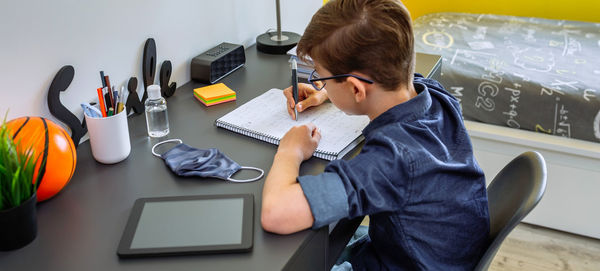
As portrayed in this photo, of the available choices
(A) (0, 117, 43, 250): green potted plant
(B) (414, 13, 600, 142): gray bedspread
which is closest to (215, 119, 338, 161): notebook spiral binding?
(A) (0, 117, 43, 250): green potted plant

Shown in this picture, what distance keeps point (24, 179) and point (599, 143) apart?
1811mm

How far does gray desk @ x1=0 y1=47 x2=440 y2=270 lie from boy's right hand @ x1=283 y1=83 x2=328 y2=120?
14cm

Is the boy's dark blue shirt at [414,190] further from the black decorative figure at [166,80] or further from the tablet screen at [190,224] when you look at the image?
the black decorative figure at [166,80]

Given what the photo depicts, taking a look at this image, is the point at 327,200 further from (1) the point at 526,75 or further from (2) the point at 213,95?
(1) the point at 526,75

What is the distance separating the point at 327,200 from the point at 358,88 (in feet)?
0.78

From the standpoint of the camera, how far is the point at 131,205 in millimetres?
875

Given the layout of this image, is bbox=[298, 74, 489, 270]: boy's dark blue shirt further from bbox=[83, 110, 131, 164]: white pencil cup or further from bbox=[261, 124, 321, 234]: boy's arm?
bbox=[83, 110, 131, 164]: white pencil cup

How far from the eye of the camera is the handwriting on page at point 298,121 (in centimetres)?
107

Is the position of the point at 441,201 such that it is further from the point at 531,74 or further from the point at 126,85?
the point at 531,74

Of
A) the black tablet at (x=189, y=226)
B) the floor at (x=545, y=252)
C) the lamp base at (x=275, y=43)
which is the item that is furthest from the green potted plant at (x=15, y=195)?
the floor at (x=545, y=252)

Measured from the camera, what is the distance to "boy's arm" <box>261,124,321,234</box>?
2.61 ft

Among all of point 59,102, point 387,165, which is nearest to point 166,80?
point 59,102

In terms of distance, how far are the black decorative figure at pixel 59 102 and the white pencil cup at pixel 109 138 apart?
92 millimetres

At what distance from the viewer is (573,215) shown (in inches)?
74.9
